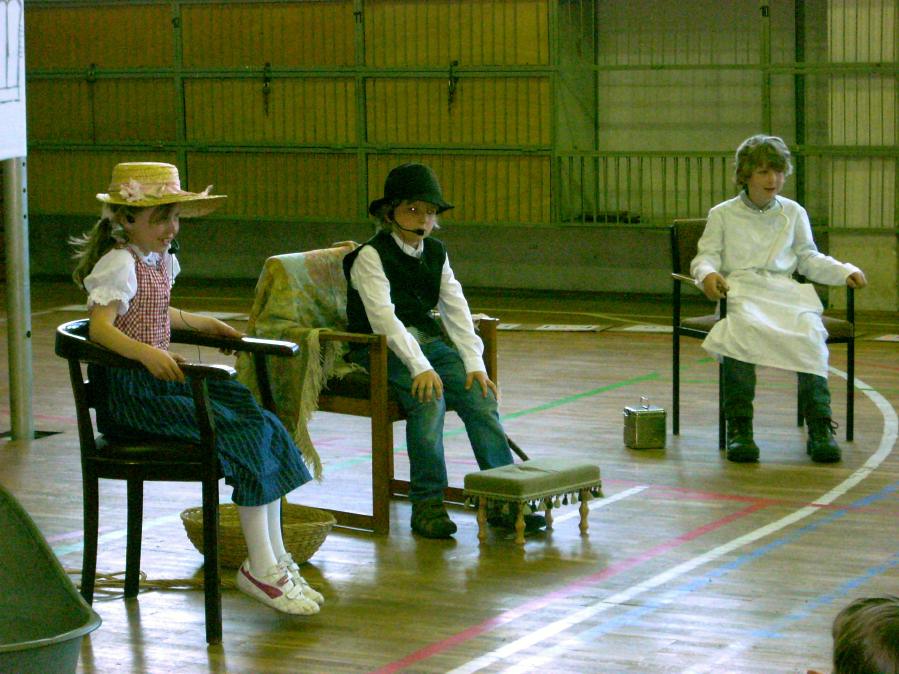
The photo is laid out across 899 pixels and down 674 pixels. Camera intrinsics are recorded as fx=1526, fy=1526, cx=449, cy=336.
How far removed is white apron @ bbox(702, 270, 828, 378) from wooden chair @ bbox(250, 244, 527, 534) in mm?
1102

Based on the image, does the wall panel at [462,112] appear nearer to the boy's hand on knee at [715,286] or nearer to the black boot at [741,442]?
the boy's hand on knee at [715,286]

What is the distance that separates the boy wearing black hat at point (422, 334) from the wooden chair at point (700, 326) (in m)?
1.36

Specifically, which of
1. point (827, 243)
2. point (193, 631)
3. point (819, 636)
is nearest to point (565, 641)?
point (819, 636)

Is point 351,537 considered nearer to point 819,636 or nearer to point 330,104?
point 819,636

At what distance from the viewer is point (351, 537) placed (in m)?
4.66

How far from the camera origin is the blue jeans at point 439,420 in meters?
4.69

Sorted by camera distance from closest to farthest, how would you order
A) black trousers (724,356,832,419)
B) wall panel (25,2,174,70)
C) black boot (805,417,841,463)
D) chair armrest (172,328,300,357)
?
chair armrest (172,328,300,357), black boot (805,417,841,463), black trousers (724,356,832,419), wall panel (25,2,174,70)

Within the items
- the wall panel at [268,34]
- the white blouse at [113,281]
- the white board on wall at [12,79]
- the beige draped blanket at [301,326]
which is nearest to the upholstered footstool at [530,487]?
the beige draped blanket at [301,326]

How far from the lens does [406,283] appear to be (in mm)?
4930

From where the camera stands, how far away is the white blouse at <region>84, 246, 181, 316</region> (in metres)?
3.75

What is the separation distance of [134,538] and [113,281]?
0.71 meters

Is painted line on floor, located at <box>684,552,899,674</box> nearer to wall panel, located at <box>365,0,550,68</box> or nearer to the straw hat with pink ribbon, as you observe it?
the straw hat with pink ribbon

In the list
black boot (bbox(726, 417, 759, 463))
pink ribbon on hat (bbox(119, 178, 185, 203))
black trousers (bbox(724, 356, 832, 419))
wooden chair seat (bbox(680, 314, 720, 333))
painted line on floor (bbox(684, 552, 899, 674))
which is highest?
pink ribbon on hat (bbox(119, 178, 185, 203))

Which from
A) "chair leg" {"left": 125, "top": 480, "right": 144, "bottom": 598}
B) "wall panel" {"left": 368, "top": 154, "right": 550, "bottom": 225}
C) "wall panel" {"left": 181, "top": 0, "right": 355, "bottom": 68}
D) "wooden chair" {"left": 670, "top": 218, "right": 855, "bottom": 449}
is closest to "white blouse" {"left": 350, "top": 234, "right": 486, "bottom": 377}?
"chair leg" {"left": 125, "top": 480, "right": 144, "bottom": 598}
